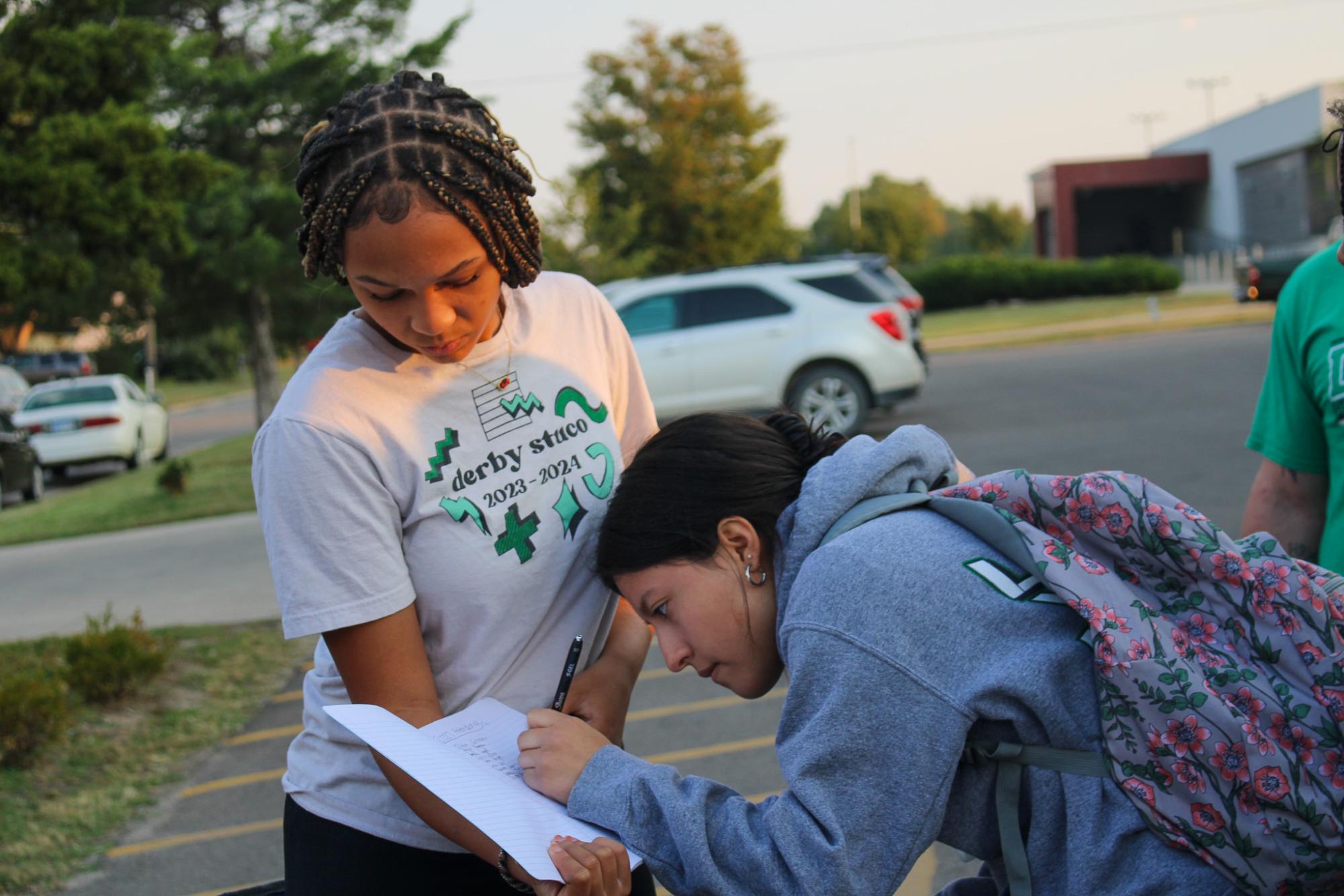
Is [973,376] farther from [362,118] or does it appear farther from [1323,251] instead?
[362,118]

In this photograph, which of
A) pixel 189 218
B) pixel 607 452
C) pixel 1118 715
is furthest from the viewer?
pixel 189 218

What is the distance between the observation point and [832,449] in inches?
68.9

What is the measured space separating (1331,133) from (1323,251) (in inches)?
19.4

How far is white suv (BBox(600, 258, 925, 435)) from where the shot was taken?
12.3 meters

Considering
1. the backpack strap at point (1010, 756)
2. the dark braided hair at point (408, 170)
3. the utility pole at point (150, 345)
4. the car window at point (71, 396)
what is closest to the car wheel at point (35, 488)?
the car window at point (71, 396)

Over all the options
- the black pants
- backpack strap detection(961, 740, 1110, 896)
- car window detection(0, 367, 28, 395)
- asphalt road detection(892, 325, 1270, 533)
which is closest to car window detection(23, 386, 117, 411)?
car window detection(0, 367, 28, 395)

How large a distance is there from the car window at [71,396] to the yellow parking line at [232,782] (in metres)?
15.7

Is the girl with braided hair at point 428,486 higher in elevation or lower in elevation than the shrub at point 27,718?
higher

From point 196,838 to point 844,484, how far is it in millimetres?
3611

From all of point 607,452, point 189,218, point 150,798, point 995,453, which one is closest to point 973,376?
point 995,453

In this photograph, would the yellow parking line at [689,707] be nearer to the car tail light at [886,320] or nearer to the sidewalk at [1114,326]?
the car tail light at [886,320]

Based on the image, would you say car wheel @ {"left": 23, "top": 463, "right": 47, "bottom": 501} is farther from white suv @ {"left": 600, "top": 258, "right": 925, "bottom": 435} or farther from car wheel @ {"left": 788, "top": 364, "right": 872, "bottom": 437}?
car wheel @ {"left": 788, "top": 364, "right": 872, "bottom": 437}

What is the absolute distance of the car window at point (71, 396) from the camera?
1866 centimetres

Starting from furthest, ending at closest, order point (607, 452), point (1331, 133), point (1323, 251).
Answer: point (1323, 251)
point (1331, 133)
point (607, 452)
